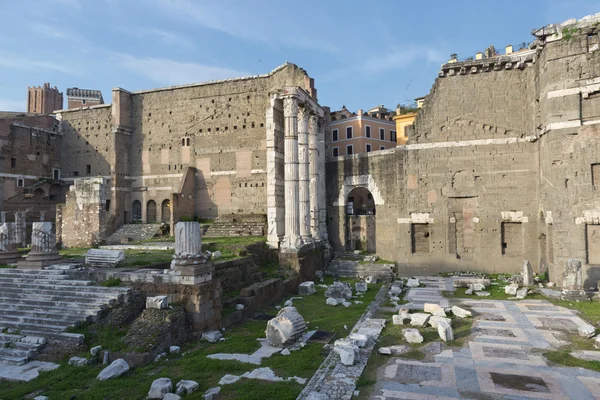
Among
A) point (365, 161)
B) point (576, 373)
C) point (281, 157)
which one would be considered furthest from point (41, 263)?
point (365, 161)

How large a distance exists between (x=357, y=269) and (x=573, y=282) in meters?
9.58

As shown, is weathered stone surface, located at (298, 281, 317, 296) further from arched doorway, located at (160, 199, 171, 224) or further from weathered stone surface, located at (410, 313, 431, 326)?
arched doorway, located at (160, 199, 171, 224)

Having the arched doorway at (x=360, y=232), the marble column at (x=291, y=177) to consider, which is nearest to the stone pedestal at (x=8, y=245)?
the marble column at (x=291, y=177)

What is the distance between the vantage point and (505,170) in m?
18.5

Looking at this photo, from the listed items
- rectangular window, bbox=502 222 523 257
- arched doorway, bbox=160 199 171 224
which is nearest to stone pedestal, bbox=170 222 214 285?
rectangular window, bbox=502 222 523 257

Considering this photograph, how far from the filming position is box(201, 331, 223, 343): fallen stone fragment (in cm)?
944

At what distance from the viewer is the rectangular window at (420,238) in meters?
20.0

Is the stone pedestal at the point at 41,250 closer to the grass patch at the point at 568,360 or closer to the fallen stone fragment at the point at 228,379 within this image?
the fallen stone fragment at the point at 228,379

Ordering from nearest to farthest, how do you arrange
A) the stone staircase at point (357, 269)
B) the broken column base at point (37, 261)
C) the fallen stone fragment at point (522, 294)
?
the broken column base at point (37, 261)
the fallen stone fragment at point (522, 294)
the stone staircase at point (357, 269)

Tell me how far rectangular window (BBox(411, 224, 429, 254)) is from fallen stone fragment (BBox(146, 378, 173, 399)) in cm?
1578

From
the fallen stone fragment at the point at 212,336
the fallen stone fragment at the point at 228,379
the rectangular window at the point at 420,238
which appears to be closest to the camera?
the fallen stone fragment at the point at 228,379

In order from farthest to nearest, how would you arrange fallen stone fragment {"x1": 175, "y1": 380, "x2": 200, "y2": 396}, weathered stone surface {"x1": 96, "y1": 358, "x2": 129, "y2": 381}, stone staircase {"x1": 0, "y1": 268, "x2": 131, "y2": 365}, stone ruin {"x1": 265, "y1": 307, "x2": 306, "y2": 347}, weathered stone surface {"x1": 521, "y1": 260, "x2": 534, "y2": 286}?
weathered stone surface {"x1": 521, "y1": 260, "x2": 534, "y2": 286}, stone ruin {"x1": 265, "y1": 307, "x2": 306, "y2": 347}, stone staircase {"x1": 0, "y1": 268, "x2": 131, "y2": 365}, weathered stone surface {"x1": 96, "y1": 358, "x2": 129, "y2": 381}, fallen stone fragment {"x1": 175, "y1": 380, "x2": 200, "y2": 396}

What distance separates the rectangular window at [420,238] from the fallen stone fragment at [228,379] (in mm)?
14778

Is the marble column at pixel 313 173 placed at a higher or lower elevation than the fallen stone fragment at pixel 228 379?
higher
